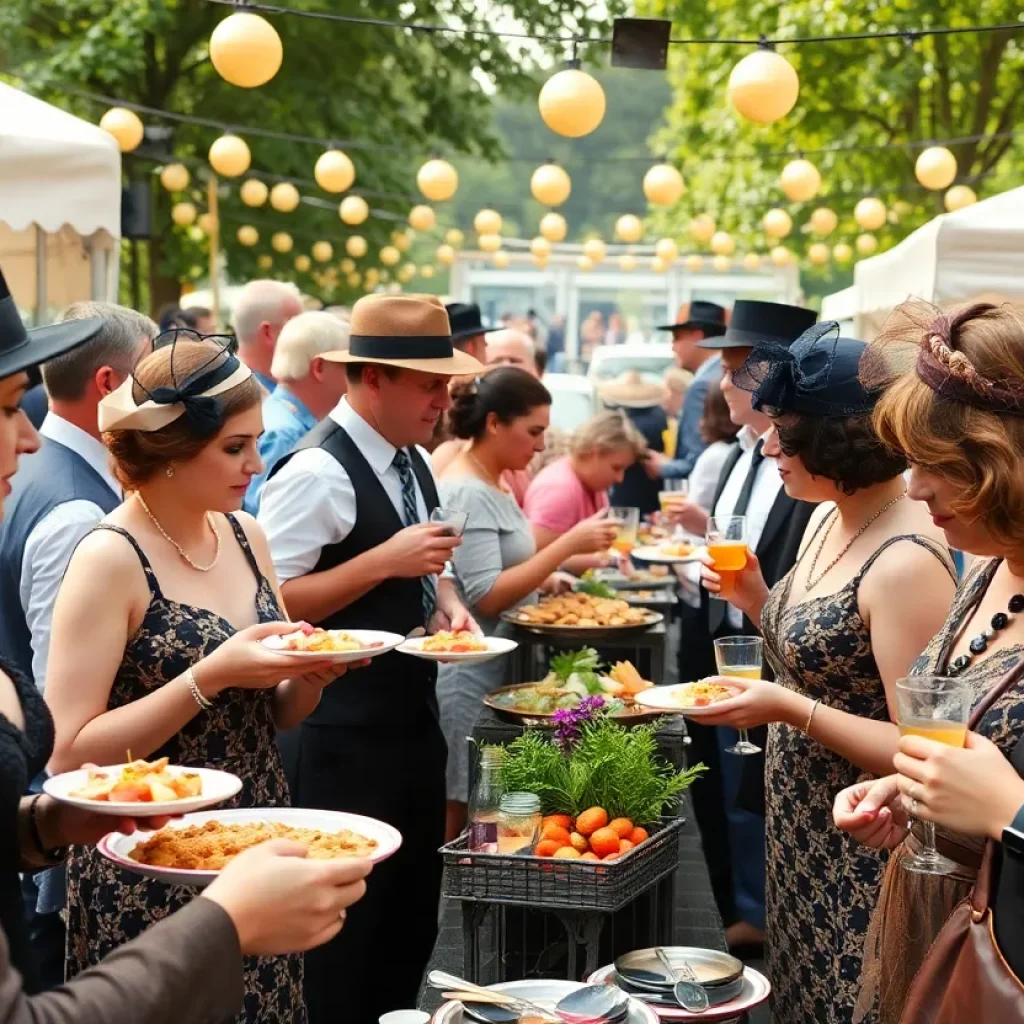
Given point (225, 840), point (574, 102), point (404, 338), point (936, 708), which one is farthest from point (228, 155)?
point (936, 708)

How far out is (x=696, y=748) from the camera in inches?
263

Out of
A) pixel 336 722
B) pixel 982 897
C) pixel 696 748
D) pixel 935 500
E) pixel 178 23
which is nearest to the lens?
pixel 982 897

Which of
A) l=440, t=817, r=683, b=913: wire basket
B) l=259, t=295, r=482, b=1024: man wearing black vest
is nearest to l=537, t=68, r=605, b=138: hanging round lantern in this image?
l=259, t=295, r=482, b=1024: man wearing black vest

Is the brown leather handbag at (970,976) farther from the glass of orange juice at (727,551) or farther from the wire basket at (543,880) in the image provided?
the glass of orange juice at (727,551)

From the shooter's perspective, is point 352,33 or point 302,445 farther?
point 352,33

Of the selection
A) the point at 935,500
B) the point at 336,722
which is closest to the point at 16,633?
the point at 336,722

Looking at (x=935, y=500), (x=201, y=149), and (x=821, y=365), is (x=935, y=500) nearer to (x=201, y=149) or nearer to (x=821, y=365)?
(x=821, y=365)

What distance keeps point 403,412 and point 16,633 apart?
50.6 inches

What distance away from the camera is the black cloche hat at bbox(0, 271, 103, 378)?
2.14 m

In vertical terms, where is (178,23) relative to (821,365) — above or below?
above

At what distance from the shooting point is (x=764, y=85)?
7.80 metres

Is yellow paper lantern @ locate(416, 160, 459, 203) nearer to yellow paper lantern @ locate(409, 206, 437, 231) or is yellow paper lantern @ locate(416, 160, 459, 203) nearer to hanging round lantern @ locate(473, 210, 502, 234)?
yellow paper lantern @ locate(409, 206, 437, 231)

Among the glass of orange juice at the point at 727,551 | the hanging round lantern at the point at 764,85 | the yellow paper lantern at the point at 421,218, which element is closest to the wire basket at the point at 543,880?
the glass of orange juice at the point at 727,551

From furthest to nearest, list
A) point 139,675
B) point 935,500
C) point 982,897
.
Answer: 1. point 139,675
2. point 935,500
3. point 982,897
